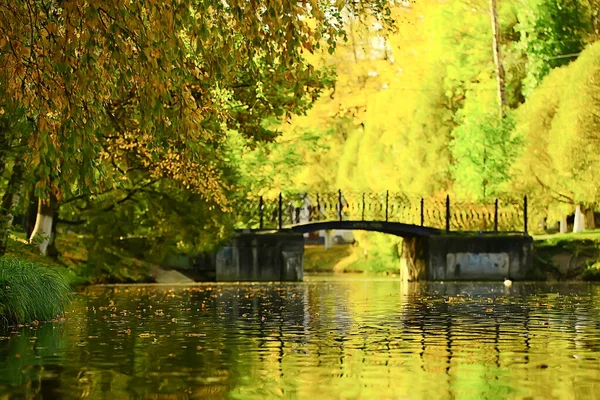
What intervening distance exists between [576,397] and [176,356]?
463 centimetres

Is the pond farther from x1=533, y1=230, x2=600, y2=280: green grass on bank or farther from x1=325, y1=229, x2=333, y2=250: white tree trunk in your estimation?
x1=325, y1=229, x2=333, y2=250: white tree trunk

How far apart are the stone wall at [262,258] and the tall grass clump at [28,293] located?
2402 centimetres

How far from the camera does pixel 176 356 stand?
491 inches

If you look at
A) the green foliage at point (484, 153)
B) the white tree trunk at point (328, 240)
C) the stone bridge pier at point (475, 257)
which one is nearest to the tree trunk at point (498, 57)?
the green foliage at point (484, 153)

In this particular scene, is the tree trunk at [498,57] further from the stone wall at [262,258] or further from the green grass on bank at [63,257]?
the green grass on bank at [63,257]

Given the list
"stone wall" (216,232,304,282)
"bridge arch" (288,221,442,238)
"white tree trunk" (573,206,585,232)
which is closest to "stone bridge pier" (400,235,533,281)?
"bridge arch" (288,221,442,238)

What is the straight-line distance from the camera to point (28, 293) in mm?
17656

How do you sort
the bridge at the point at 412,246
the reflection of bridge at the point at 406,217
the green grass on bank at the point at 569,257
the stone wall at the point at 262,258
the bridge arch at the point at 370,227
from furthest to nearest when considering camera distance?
the reflection of bridge at the point at 406,217 → the bridge arch at the point at 370,227 → the green grass on bank at the point at 569,257 → the bridge at the point at 412,246 → the stone wall at the point at 262,258

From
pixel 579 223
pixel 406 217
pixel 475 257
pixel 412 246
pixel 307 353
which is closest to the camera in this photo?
pixel 307 353

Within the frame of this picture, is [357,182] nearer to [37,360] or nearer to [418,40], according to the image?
[418,40]

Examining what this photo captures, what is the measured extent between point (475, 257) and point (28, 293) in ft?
95.9

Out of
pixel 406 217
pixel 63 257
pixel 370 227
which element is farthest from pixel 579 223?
pixel 63 257

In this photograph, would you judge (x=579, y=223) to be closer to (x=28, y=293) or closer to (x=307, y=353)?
(x=28, y=293)

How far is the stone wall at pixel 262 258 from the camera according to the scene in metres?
43.3
